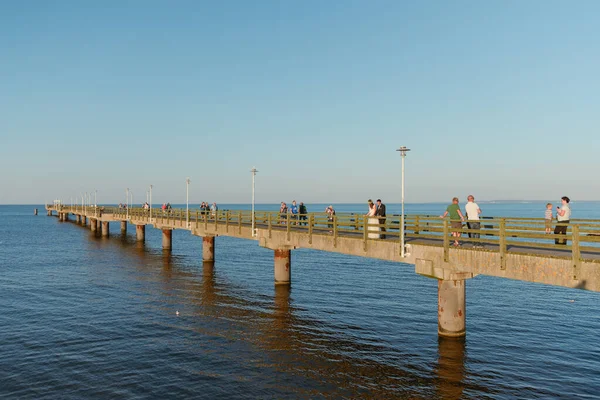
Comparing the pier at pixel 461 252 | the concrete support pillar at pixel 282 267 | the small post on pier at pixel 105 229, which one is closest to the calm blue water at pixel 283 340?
the concrete support pillar at pixel 282 267

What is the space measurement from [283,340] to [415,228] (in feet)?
24.1

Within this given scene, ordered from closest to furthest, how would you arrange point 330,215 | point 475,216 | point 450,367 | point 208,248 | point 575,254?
point 575,254, point 450,367, point 475,216, point 330,215, point 208,248

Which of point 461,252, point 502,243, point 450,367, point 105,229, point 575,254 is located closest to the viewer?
point 575,254

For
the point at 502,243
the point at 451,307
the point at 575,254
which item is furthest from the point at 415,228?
the point at 575,254

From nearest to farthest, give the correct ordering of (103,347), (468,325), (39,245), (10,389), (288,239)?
(10,389), (103,347), (468,325), (288,239), (39,245)

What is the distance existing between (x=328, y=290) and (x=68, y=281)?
17.3 metres

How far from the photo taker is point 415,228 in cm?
2109

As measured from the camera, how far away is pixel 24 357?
1703cm

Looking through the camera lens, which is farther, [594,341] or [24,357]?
[594,341]

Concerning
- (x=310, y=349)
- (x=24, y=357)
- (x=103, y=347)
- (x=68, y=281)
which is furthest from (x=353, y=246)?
(x=68, y=281)

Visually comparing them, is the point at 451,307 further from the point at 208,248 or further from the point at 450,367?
the point at 208,248

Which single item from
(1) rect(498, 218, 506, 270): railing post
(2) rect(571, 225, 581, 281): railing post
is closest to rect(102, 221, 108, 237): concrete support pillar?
(1) rect(498, 218, 506, 270): railing post

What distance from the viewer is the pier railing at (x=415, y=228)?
14.6 meters

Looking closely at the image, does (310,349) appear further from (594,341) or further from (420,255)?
(594,341)
